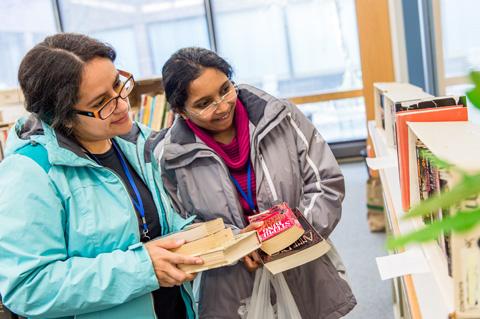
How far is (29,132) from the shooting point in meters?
1.20

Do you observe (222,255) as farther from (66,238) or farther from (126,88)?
(126,88)

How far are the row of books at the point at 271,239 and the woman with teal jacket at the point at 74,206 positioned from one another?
79mm

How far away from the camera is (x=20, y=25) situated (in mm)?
5703

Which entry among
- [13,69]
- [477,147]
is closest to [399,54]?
[477,147]

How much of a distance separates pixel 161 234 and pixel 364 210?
3.00 m

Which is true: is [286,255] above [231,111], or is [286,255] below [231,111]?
below

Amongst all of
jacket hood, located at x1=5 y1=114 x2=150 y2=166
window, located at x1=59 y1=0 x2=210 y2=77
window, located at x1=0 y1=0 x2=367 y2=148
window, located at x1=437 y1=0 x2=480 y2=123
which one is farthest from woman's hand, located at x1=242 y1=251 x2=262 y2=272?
window, located at x1=59 y1=0 x2=210 y2=77

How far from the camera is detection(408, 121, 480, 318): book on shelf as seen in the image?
2.47 feet

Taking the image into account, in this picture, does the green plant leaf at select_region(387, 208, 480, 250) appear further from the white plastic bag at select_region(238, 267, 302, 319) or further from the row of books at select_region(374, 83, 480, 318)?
the white plastic bag at select_region(238, 267, 302, 319)

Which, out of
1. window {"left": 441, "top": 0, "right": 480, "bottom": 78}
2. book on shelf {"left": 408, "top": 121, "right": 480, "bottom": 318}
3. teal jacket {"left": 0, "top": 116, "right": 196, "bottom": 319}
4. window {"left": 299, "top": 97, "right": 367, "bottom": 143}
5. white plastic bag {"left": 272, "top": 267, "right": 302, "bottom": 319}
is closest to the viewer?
book on shelf {"left": 408, "top": 121, "right": 480, "bottom": 318}

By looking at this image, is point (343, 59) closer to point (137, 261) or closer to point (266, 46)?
point (266, 46)

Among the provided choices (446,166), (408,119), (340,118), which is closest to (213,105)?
(408,119)

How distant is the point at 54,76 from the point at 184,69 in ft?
1.53

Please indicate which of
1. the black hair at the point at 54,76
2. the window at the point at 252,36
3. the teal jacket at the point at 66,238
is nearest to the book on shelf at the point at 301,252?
the teal jacket at the point at 66,238
